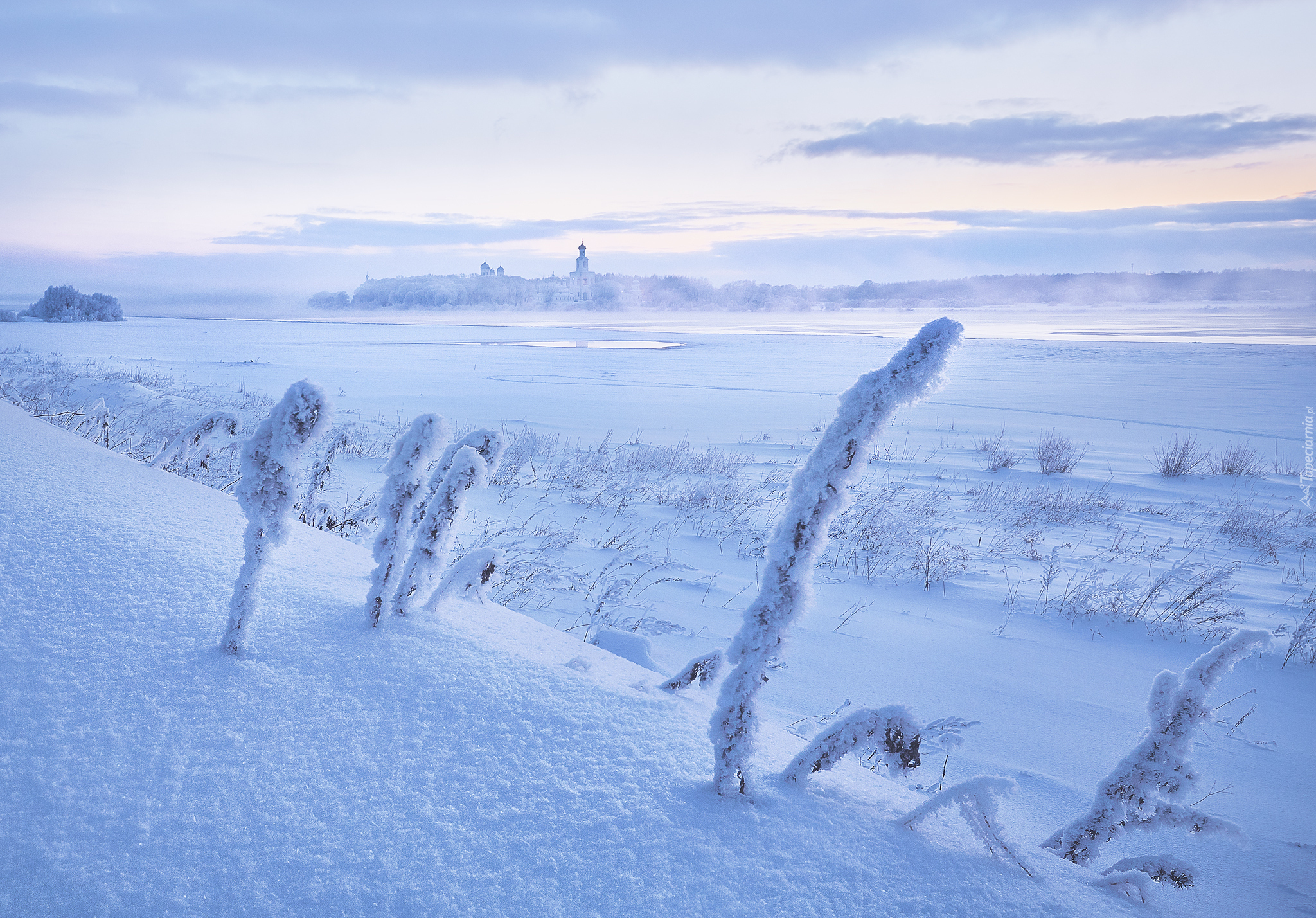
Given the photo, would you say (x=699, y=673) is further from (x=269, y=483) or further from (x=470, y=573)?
(x=269, y=483)

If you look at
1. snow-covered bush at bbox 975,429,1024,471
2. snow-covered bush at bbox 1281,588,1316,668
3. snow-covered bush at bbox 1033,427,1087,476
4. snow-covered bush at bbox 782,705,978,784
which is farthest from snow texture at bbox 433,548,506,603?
snow-covered bush at bbox 1033,427,1087,476

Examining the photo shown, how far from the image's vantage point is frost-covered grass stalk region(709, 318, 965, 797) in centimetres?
107

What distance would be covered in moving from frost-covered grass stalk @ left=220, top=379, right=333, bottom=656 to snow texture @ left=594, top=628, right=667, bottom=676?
1.33 metres

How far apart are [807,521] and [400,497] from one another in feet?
3.52

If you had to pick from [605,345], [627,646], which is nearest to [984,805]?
[627,646]

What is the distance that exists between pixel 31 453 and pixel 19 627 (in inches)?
66.5

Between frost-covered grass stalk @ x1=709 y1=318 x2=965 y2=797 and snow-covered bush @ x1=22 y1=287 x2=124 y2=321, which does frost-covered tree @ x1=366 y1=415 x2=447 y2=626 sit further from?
snow-covered bush @ x1=22 y1=287 x2=124 y2=321

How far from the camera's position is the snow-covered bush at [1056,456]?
29.2 feet

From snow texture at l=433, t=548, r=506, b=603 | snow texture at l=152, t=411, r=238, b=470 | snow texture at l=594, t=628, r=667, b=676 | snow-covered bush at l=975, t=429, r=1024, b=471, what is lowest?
snow texture at l=594, t=628, r=667, b=676

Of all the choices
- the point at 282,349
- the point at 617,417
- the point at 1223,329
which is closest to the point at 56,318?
the point at 282,349

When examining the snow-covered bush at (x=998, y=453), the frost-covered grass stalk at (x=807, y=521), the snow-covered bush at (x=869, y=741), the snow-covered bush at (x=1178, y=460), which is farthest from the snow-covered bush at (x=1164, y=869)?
the snow-covered bush at (x=1178, y=460)

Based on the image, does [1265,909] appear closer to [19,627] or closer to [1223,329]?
[19,627]

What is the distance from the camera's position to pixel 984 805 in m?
1.06

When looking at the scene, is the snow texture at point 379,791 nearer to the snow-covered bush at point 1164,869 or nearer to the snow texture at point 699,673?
the snow texture at point 699,673
